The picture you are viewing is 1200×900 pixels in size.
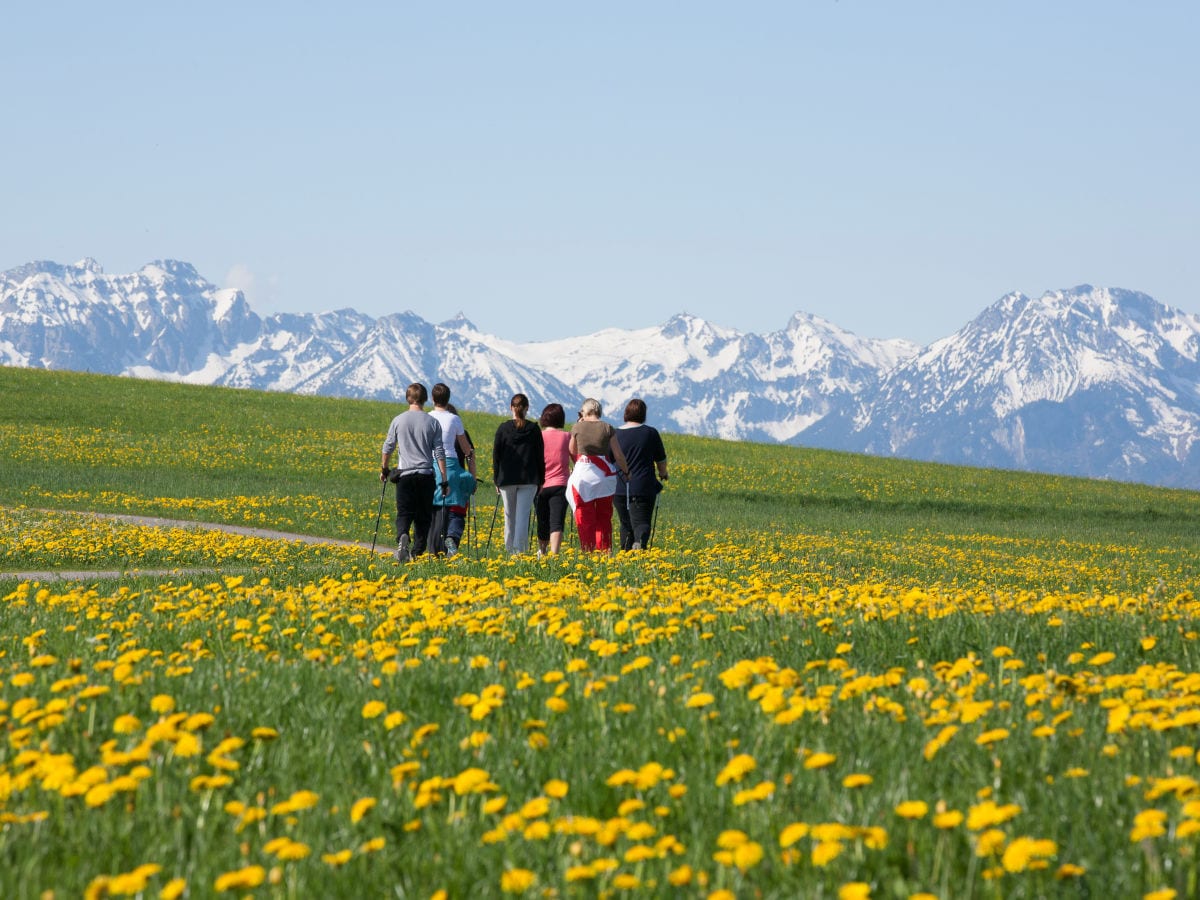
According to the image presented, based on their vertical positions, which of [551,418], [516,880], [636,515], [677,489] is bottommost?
[516,880]

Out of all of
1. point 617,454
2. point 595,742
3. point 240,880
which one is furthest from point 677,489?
point 240,880

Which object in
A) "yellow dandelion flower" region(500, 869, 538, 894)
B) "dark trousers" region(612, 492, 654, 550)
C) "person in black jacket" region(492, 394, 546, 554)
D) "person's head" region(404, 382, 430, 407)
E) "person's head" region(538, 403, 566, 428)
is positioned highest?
"person's head" region(404, 382, 430, 407)

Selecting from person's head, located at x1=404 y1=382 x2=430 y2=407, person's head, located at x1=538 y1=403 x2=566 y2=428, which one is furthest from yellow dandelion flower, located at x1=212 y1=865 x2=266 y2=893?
person's head, located at x1=538 y1=403 x2=566 y2=428

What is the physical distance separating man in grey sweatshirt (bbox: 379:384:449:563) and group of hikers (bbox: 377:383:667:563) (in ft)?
0.04

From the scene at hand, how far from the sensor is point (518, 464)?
664 inches

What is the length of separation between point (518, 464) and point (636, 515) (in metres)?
1.83

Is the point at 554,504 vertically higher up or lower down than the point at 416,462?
lower down

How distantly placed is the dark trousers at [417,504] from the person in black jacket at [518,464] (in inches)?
43.7

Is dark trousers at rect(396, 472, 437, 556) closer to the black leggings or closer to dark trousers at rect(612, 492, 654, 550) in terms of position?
the black leggings

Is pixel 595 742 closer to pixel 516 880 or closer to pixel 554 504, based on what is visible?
pixel 516 880

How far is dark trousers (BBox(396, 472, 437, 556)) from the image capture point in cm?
1589

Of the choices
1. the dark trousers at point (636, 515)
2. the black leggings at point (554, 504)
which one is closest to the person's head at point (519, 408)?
the black leggings at point (554, 504)

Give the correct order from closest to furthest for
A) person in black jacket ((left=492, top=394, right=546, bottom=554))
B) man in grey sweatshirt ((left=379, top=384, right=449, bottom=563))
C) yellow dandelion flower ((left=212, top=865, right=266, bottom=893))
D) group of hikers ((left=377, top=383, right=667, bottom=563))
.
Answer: yellow dandelion flower ((left=212, top=865, right=266, bottom=893)), man in grey sweatshirt ((left=379, top=384, right=449, bottom=563)), group of hikers ((left=377, top=383, right=667, bottom=563)), person in black jacket ((left=492, top=394, right=546, bottom=554))

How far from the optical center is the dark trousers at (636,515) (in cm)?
1700
